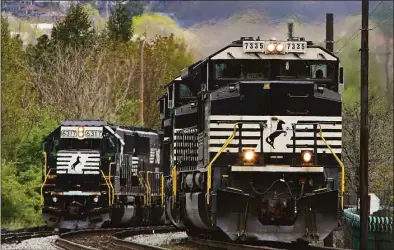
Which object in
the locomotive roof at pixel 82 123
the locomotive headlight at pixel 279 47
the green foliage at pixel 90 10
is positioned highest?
the green foliage at pixel 90 10

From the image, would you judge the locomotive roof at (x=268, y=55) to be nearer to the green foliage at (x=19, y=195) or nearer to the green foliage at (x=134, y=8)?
the green foliage at (x=19, y=195)

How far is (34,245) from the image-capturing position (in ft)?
74.3

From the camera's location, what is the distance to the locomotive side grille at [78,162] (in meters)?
29.4

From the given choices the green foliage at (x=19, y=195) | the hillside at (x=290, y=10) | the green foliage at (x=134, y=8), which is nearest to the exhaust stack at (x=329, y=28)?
the hillside at (x=290, y=10)

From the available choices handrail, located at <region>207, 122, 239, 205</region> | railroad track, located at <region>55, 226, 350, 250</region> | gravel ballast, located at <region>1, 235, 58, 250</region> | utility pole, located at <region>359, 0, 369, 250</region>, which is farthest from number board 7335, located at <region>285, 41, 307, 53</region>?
gravel ballast, located at <region>1, 235, 58, 250</region>

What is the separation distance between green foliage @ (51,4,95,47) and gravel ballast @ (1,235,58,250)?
33.4 meters

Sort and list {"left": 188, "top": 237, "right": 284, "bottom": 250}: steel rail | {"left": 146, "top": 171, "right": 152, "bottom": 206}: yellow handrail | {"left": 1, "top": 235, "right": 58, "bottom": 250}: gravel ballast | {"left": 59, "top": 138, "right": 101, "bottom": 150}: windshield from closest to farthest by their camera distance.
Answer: {"left": 188, "top": 237, "right": 284, "bottom": 250}: steel rail
{"left": 1, "top": 235, "right": 58, "bottom": 250}: gravel ballast
{"left": 59, "top": 138, "right": 101, "bottom": 150}: windshield
{"left": 146, "top": 171, "right": 152, "bottom": 206}: yellow handrail

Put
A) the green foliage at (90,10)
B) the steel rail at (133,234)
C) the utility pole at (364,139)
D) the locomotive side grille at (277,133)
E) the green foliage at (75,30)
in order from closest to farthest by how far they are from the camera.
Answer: the locomotive side grille at (277,133)
the utility pole at (364,139)
the steel rail at (133,234)
the green foliage at (75,30)
the green foliage at (90,10)

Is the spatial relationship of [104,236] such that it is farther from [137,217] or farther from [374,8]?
[374,8]

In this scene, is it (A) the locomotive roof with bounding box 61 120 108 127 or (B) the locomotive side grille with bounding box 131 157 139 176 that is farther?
(B) the locomotive side grille with bounding box 131 157 139 176

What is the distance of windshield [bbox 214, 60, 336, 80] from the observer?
57.8ft

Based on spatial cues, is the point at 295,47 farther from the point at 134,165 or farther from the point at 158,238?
the point at 134,165

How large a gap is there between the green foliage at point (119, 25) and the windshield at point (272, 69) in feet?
129

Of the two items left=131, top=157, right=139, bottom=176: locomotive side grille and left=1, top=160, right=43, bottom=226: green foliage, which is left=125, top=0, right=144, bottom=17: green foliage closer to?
left=1, top=160, right=43, bottom=226: green foliage
